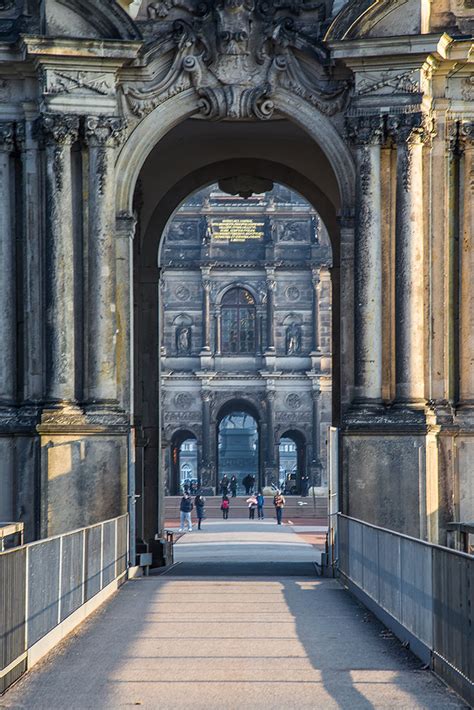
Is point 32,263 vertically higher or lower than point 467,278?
higher

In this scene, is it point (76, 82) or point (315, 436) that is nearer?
point (76, 82)

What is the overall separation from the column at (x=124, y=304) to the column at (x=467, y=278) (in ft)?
17.8

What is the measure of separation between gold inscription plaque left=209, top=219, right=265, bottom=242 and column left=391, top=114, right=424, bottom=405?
8035cm

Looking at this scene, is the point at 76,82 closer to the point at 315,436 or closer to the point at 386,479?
the point at 386,479

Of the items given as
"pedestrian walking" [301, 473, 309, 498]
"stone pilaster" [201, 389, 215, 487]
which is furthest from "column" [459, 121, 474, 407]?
"stone pilaster" [201, 389, 215, 487]

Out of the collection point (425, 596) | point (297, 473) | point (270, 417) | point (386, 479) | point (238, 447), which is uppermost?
point (270, 417)

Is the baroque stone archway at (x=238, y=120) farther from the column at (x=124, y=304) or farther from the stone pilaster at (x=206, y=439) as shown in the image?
the stone pilaster at (x=206, y=439)

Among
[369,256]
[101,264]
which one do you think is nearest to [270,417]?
[369,256]

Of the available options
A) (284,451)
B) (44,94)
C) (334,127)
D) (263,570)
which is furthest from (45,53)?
(284,451)

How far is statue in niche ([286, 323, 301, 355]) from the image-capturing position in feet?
353

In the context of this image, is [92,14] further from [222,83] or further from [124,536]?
[124,536]

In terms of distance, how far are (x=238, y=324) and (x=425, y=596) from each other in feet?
306

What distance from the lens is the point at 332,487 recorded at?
86.9 feet

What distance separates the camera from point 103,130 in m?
26.3
